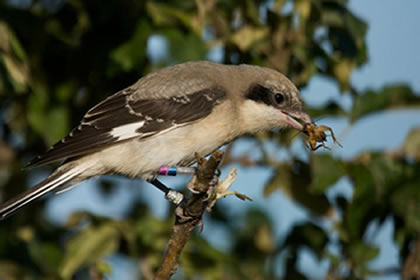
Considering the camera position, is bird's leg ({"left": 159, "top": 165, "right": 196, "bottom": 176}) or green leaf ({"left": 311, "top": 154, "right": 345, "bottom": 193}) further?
green leaf ({"left": 311, "top": 154, "right": 345, "bottom": 193})

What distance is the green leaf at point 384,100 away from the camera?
16.6 feet

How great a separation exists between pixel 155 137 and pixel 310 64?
1.11 m

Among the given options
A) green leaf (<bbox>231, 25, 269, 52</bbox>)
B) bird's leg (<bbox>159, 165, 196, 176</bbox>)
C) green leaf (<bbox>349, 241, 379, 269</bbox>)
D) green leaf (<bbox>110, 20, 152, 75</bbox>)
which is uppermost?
green leaf (<bbox>231, 25, 269, 52</bbox>)

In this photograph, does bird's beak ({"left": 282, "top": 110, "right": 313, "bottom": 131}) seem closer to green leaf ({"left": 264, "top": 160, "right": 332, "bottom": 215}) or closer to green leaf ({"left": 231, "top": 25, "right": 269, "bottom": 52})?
green leaf ({"left": 264, "top": 160, "right": 332, "bottom": 215})

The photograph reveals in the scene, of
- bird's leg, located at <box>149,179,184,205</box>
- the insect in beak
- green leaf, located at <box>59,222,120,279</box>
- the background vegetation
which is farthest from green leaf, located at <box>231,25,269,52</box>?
green leaf, located at <box>59,222,120,279</box>

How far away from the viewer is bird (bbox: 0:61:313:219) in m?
4.73

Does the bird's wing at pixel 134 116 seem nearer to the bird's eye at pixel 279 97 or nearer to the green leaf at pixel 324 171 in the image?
the bird's eye at pixel 279 97

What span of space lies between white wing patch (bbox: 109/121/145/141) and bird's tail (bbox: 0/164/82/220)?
0.32 meters

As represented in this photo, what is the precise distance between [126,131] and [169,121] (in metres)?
0.28

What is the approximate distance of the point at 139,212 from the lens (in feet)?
18.7

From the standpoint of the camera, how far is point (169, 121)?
4.90 meters

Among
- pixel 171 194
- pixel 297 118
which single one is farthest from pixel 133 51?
pixel 297 118

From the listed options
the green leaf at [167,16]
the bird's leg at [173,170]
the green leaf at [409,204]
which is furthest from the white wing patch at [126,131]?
the green leaf at [409,204]

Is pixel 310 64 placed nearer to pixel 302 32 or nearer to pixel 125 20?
pixel 302 32
